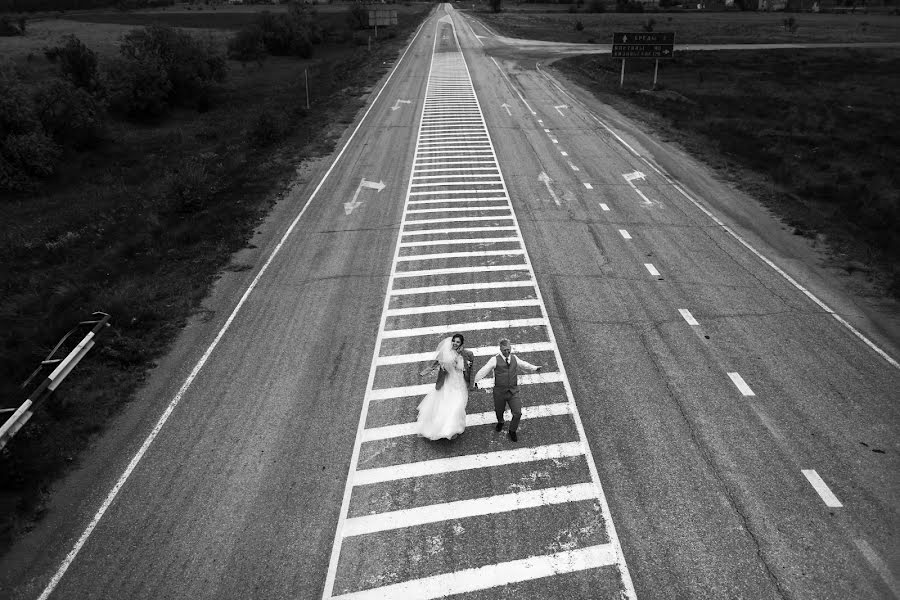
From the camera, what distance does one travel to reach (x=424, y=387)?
1015cm

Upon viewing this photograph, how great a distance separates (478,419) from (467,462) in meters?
1.02

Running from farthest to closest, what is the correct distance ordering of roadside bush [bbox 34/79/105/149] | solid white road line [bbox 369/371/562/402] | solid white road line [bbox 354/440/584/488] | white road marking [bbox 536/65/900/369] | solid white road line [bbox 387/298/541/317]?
roadside bush [bbox 34/79/105/149] < solid white road line [bbox 387/298/541/317] < white road marking [bbox 536/65/900/369] < solid white road line [bbox 369/371/562/402] < solid white road line [bbox 354/440/584/488]

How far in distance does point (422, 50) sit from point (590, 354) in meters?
55.8

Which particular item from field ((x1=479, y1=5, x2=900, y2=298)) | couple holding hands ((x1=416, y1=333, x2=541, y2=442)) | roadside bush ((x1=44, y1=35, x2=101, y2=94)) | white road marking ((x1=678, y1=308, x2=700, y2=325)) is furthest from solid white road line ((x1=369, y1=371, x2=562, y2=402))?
roadside bush ((x1=44, y1=35, x2=101, y2=94))

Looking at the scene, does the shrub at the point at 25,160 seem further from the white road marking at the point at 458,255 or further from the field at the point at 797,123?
the field at the point at 797,123

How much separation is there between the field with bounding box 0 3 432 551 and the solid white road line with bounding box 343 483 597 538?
5.01 metres

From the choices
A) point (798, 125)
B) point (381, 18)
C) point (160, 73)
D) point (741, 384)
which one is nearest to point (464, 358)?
point (741, 384)

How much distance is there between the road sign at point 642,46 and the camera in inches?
1512

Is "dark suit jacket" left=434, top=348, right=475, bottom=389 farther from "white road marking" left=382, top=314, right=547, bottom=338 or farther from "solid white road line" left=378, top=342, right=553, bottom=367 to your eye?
"white road marking" left=382, top=314, right=547, bottom=338

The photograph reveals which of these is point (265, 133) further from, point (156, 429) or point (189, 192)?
point (156, 429)

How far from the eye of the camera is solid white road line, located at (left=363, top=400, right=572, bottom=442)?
9.12m

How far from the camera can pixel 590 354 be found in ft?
36.5

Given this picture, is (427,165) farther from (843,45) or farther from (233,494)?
(843,45)

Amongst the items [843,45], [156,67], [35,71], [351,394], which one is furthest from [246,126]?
[843,45]
